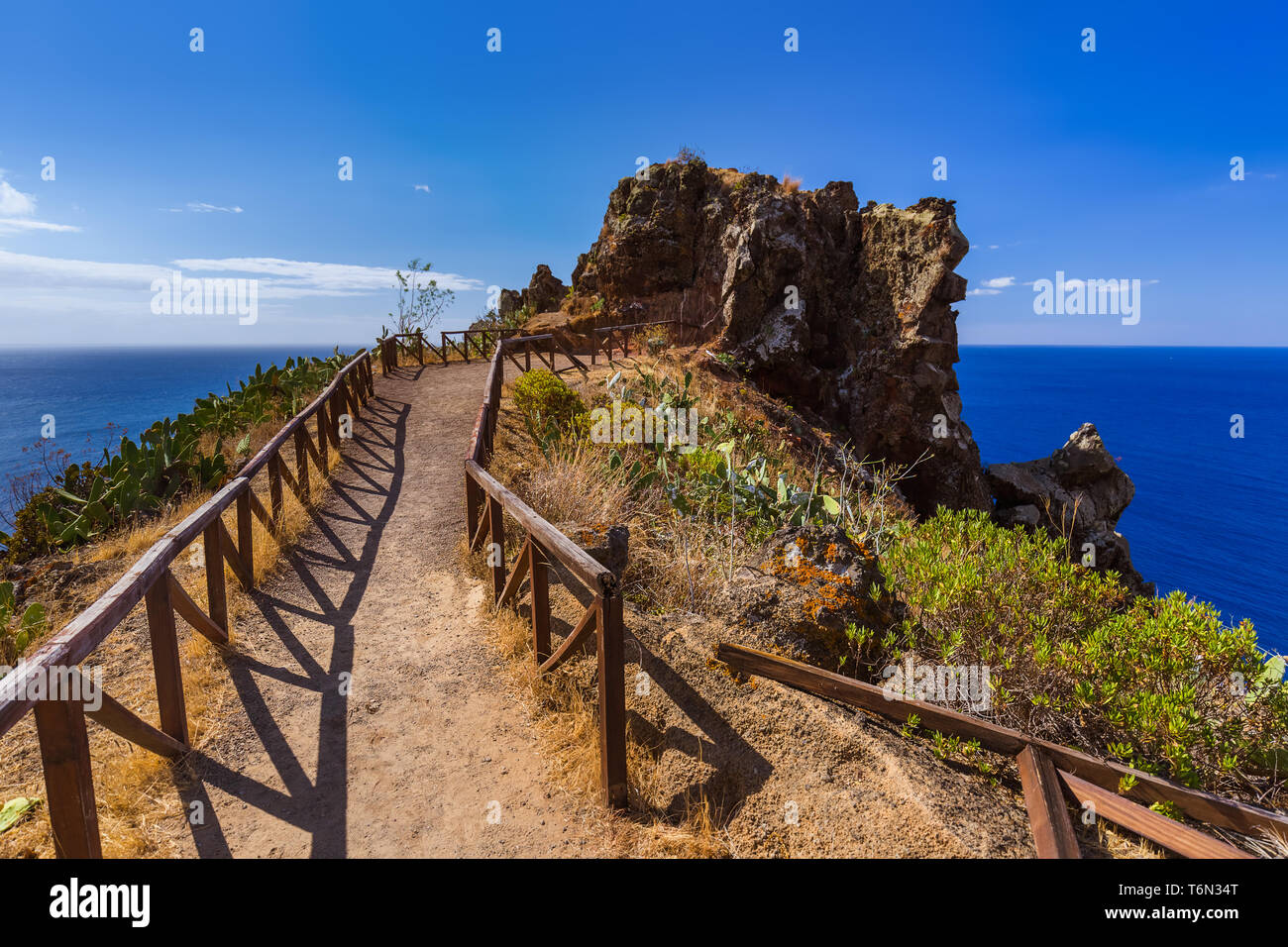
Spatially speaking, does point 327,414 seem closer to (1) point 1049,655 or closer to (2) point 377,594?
(2) point 377,594

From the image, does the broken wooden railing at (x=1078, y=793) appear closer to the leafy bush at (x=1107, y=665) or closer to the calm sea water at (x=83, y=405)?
the leafy bush at (x=1107, y=665)

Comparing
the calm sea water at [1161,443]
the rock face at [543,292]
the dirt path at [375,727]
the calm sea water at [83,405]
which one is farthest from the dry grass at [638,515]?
the calm sea water at [83,405]

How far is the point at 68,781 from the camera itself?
2.45 m

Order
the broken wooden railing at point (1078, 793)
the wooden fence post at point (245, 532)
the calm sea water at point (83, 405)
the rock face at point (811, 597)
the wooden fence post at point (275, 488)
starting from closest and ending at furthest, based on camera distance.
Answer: the broken wooden railing at point (1078, 793) < the rock face at point (811, 597) < the wooden fence post at point (245, 532) < the wooden fence post at point (275, 488) < the calm sea water at point (83, 405)

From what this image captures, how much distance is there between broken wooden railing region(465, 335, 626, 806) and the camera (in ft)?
10.7

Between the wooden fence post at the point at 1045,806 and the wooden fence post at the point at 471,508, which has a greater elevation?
the wooden fence post at the point at 471,508

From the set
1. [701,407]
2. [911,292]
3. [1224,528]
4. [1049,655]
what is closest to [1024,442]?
[1224,528]

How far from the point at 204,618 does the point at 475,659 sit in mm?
1964

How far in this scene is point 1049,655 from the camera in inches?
142

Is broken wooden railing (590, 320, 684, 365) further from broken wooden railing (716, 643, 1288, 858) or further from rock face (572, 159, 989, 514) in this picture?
broken wooden railing (716, 643, 1288, 858)

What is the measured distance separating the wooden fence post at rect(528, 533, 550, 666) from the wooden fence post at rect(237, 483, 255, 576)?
3210 millimetres

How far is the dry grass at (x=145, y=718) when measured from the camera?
3.07 meters

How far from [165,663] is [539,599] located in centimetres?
224

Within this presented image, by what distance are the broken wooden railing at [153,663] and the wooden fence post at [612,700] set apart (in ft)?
7.02
